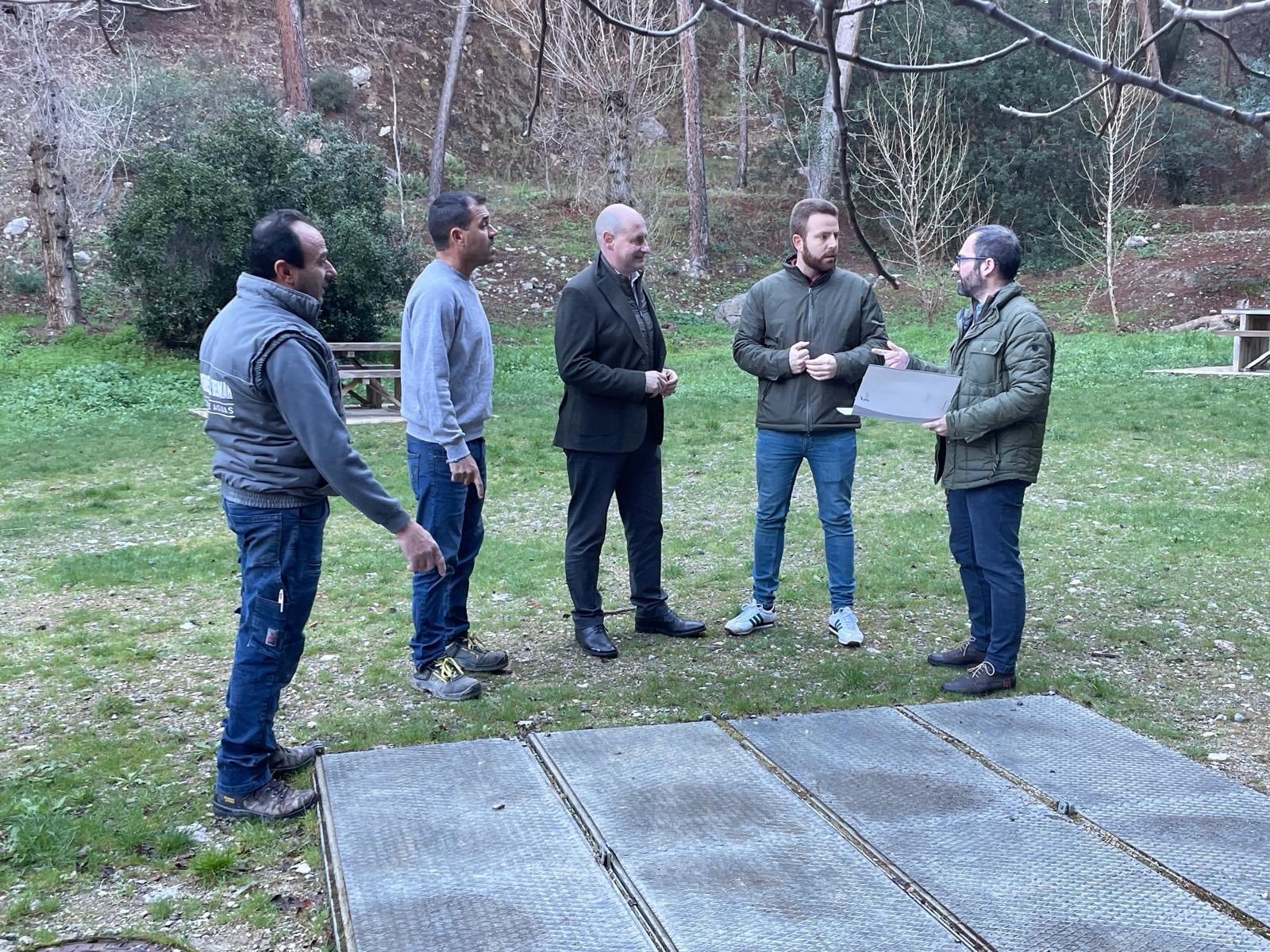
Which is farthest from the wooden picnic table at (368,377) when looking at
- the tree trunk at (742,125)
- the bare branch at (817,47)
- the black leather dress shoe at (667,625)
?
the tree trunk at (742,125)

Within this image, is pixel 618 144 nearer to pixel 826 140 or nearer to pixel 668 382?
pixel 826 140

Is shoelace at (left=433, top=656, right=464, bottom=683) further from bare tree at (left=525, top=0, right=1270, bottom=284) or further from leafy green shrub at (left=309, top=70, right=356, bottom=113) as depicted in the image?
leafy green shrub at (left=309, top=70, right=356, bottom=113)

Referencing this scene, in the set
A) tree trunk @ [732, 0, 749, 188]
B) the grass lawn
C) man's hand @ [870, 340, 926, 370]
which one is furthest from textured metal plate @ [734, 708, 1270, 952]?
tree trunk @ [732, 0, 749, 188]

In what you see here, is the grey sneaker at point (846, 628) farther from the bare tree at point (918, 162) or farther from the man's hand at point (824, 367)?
the bare tree at point (918, 162)

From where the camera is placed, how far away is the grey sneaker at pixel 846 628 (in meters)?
5.69

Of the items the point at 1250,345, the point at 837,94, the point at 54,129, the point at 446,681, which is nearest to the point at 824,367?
the point at 446,681

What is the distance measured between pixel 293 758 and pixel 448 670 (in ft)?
3.09

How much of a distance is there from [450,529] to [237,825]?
1513 mm

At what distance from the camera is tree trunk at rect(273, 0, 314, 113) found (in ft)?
74.6

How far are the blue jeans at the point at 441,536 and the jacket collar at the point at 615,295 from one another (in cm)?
89

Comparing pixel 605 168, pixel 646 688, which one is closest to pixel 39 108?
pixel 605 168

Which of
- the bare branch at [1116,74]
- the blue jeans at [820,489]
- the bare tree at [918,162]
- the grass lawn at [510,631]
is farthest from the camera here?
the bare tree at [918,162]

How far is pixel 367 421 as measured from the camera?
44.5ft

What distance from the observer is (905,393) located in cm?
498
